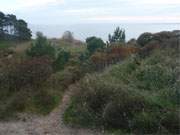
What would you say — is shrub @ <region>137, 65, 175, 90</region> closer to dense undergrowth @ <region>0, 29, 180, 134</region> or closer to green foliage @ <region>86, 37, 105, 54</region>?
dense undergrowth @ <region>0, 29, 180, 134</region>

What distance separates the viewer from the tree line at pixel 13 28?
23.8 meters

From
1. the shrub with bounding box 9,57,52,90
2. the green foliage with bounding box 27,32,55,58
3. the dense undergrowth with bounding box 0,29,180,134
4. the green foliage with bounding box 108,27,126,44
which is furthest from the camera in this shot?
the green foliage with bounding box 108,27,126,44

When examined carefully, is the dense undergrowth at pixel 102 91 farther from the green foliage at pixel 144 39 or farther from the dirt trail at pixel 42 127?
the green foliage at pixel 144 39

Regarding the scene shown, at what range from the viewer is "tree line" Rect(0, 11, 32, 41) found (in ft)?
78.2

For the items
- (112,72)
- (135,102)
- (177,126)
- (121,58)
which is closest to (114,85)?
(135,102)

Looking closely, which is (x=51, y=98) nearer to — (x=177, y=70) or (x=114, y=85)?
(x=114, y=85)

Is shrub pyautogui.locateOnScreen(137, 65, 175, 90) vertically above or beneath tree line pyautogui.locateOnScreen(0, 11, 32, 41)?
beneath

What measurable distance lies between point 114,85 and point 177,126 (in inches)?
78.0

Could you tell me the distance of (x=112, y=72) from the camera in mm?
12438

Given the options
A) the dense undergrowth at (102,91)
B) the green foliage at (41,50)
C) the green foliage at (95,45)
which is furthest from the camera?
the green foliage at (95,45)

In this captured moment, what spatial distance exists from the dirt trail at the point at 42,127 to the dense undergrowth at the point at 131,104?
10.5 inches

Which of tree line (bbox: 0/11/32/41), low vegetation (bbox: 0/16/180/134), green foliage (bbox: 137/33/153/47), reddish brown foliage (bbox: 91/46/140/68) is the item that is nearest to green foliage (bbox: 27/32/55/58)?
low vegetation (bbox: 0/16/180/134)

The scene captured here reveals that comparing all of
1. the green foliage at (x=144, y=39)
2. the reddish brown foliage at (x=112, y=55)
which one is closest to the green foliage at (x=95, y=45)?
the green foliage at (x=144, y=39)

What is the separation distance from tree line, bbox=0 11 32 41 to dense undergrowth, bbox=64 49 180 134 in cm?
1415
